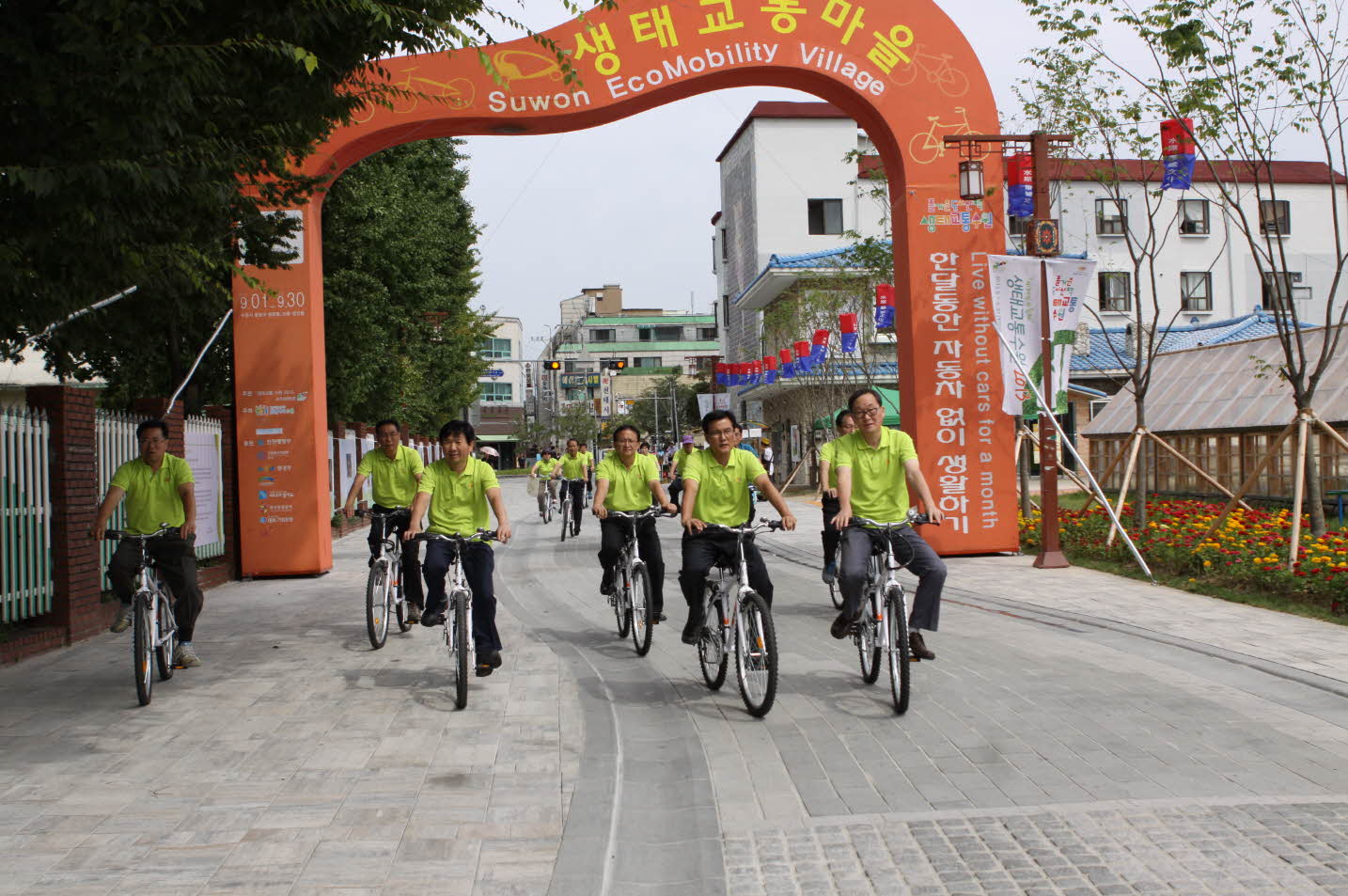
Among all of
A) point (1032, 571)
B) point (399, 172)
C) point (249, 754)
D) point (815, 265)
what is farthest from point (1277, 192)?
point (249, 754)

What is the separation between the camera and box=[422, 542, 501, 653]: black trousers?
7562 millimetres

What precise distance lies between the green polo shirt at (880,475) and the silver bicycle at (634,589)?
6.70ft

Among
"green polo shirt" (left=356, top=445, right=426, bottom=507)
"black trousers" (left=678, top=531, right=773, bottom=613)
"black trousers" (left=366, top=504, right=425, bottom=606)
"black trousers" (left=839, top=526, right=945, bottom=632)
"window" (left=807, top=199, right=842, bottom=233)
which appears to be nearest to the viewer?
"black trousers" (left=839, top=526, right=945, bottom=632)

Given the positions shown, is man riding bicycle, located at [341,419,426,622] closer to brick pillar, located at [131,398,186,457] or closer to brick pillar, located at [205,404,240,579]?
brick pillar, located at [131,398,186,457]

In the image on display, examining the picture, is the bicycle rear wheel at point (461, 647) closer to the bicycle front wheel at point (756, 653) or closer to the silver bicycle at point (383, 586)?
the bicycle front wheel at point (756, 653)

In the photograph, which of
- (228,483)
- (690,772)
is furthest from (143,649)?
(228,483)

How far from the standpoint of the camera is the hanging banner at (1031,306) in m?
14.4

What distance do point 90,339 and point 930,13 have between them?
10278 millimetres

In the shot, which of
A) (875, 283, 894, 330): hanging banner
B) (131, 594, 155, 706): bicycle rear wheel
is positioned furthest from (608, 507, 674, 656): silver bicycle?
(875, 283, 894, 330): hanging banner

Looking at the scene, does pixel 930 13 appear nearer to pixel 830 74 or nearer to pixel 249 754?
pixel 830 74

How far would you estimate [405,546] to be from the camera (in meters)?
10.1

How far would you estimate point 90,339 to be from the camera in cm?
1109

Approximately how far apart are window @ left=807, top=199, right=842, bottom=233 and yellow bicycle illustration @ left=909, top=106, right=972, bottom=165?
34.7 m

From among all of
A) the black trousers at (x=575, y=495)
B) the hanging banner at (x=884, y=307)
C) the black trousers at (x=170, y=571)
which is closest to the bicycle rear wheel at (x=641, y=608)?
the black trousers at (x=170, y=571)
